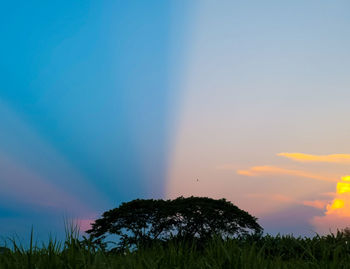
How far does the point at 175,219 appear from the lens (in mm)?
17094

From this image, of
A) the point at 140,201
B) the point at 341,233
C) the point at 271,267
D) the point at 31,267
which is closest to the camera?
the point at 31,267

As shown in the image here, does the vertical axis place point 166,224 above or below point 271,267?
above

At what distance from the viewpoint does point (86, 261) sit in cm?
673

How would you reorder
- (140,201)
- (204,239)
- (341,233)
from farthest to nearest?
(140,201) < (204,239) < (341,233)

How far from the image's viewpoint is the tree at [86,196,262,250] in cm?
1689

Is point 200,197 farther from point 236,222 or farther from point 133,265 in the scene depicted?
point 133,265

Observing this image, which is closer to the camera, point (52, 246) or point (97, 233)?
point (52, 246)

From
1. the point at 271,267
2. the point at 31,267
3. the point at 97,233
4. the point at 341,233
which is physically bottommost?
the point at 271,267

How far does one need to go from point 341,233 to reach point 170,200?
24.2 ft

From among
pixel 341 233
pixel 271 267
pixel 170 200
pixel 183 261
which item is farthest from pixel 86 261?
pixel 170 200

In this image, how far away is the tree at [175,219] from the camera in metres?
16.9

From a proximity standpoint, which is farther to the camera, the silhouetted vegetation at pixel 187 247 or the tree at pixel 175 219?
the tree at pixel 175 219

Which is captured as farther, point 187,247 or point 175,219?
point 175,219

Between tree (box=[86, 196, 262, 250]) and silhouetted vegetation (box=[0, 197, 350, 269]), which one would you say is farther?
tree (box=[86, 196, 262, 250])
